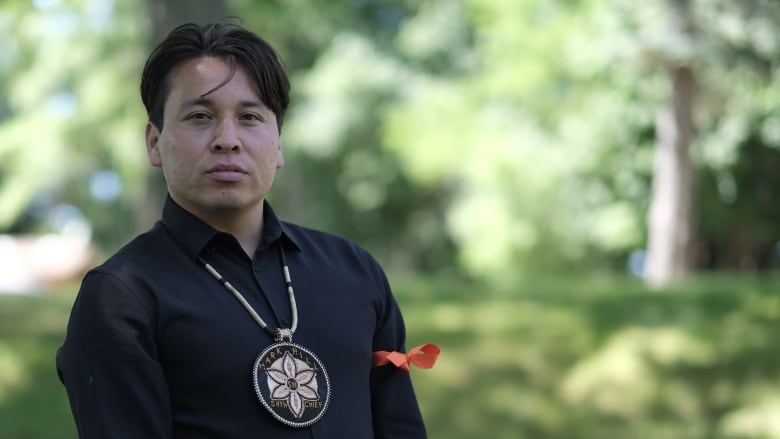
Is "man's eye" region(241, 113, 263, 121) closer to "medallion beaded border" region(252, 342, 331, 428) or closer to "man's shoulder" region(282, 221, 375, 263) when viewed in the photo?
"man's shoulder" region(282, 221, 375, 263)

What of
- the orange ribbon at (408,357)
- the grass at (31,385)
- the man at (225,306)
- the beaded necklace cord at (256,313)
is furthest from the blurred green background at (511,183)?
the beaded necklace cord at (256,313)

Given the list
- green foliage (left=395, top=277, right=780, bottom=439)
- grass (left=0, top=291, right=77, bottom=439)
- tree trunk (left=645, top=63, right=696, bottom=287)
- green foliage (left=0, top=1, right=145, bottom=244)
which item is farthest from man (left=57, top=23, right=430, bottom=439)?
tree trunk (left=645, top=63, right=696, bottom=287)

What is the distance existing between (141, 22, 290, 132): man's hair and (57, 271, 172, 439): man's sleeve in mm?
379

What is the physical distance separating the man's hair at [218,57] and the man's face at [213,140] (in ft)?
0.05

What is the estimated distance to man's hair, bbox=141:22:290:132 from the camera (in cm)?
215

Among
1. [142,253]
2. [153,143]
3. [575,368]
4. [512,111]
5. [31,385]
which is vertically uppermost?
[512,111]

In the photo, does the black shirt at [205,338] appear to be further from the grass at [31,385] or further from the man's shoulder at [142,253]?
the grass at [31,385]

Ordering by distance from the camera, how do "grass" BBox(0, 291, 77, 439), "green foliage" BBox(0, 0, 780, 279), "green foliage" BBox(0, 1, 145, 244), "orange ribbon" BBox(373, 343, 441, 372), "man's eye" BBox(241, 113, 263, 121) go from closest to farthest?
"man's eye" BBox(241, 113, 263, 121)
"orange ribbon" BBox(373, 343, 441, 372)
"grass" BBox(0, 291, 77, 439)
"green foliage" BBox(0, 0, 780, 279)
"green foliage" BBox(0, 1, 145, 244)

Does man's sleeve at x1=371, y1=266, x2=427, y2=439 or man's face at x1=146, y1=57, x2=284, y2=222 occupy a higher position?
man's face at x1=146, y1=57, x2=284, y2=222

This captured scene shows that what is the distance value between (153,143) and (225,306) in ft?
1.23

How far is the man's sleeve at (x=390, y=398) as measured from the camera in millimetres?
2291

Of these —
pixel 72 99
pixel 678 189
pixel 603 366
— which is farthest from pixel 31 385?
pixel 72 99

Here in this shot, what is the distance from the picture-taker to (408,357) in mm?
2320

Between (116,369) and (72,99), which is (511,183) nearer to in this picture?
(72,99)
